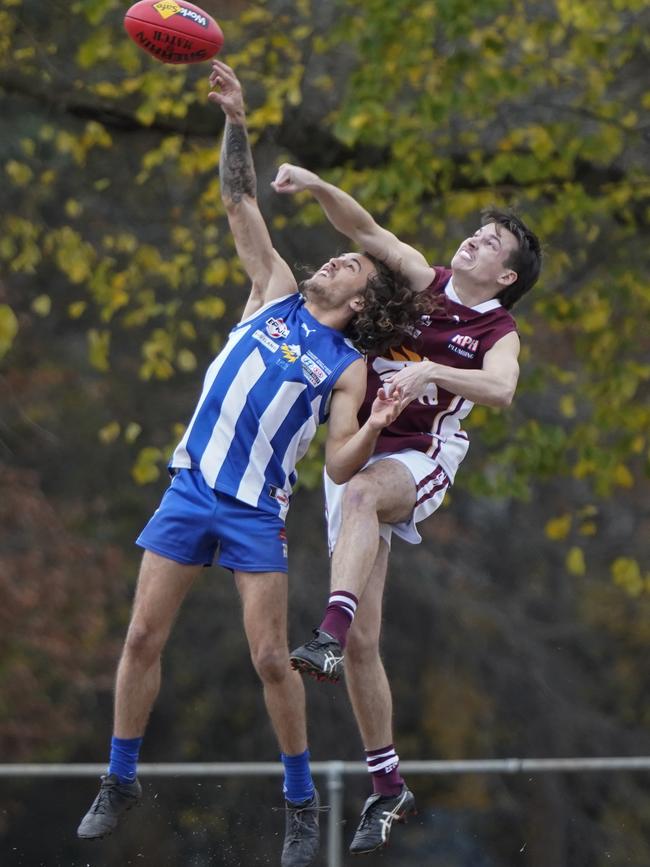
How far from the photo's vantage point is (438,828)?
24.9 feet

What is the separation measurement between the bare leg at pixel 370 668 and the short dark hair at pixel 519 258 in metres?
1.02

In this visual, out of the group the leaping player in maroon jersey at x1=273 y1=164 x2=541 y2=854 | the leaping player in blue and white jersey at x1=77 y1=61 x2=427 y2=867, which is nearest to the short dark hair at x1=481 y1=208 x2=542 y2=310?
the leaping player in maroon jersey at x1=273 y1=164 x2=541 y2=854

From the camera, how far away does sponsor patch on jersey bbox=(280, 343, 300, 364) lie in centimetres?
535

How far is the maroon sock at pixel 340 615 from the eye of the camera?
491cm

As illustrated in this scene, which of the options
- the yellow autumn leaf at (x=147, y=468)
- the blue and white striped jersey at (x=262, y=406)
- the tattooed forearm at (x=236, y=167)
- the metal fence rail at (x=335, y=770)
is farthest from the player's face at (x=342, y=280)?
the yellow autumn leaf at (x=147, y=468)

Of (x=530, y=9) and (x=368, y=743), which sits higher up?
(x=530, y=9)

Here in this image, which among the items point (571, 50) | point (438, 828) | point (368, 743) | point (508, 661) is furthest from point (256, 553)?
point (508, 661)

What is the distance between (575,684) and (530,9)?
693 cm

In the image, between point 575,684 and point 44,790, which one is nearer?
point 44,790

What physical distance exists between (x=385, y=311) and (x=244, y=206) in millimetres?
716

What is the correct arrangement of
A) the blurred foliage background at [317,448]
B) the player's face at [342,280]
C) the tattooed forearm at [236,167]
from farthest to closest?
the blurred foliage background at [317,448], the tattooed forearm at [236,167], the player's face at [342,280]

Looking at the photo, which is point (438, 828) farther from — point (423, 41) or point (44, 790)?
point (423, 41)

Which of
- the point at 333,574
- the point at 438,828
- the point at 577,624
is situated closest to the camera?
the point at 333,574

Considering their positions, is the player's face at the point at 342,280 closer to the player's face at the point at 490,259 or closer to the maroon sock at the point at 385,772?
the player's face at the point at 490,259
